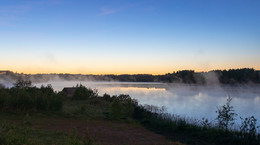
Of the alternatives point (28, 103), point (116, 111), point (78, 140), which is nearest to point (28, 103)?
point (28, 103)

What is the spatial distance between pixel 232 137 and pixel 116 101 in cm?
691

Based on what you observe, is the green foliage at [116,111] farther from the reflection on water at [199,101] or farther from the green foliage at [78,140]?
the green foliage at [78,140]

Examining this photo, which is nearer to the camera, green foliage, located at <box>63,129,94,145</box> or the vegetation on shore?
green foliage, located at <box>63,129,94,145</box>

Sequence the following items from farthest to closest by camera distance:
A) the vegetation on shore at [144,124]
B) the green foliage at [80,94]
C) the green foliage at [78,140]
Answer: the green foliage at [80,94] < the vegetation on shore at [144,124] < the green foliage at [78,140]

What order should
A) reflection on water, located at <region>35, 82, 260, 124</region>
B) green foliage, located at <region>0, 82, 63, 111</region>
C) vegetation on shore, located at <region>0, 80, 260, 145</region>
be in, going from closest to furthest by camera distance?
vegetation on shore, located at <region>0, 80, 260, 145</region>, green foliage, located at <region>0, 82, 63, 111</region>, reflection on water, located at <region>35, 82, 260, 124</region>

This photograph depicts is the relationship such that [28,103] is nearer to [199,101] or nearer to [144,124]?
[144,124]

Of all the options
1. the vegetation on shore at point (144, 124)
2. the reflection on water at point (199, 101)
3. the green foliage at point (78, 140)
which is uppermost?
the green foliage at point (78, 140)

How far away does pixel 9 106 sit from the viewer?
14.5m

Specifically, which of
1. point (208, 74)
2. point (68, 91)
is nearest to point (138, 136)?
point (68, 91)

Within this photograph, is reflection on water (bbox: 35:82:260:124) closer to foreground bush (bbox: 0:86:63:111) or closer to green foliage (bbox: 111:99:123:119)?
green foliage (bbox: 111:99:123:119)

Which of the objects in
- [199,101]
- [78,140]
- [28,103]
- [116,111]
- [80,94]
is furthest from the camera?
[199,101]

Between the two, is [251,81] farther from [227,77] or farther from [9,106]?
[9,106]

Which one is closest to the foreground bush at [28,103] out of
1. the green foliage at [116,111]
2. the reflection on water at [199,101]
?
the green foliage at [116,111]

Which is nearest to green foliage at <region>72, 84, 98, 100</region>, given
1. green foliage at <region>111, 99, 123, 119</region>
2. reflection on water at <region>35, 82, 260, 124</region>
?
reflection on water at <region>35, 82, 260, 124</region>
